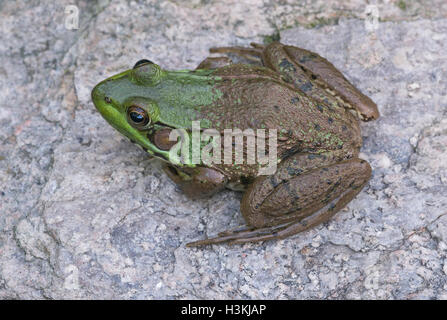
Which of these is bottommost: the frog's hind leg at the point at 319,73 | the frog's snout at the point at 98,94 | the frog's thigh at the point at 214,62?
the frog's snout at the point at 98,94

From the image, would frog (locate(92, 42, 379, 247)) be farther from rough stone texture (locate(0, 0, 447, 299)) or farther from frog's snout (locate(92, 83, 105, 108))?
rough stone texture (locate(0, 0, 447, 299))

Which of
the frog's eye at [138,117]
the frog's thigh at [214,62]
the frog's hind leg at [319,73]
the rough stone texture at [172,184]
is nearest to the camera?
the rough stone texture at [172,184]

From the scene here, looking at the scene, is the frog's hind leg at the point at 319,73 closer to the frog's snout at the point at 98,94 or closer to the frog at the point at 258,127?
the frog at the point at 258,127

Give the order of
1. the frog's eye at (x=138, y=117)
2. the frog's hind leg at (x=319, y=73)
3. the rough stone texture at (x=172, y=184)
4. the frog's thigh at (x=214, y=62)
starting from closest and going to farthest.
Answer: the rough stone texture at (x=172, y=184) → the frog's eye at (x=138, y=117) → the frog's hind leg at (x=319, y=73) → the frog's thigh at (x=214, y=62)

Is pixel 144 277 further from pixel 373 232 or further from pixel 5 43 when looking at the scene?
pixel 5 43

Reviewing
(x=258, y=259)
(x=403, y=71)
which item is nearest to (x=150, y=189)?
(x=258, y=259)

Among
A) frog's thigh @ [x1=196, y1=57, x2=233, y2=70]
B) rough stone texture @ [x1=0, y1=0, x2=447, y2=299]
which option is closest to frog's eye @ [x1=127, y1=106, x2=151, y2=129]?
rough stone texture @ [x1=0, y1=0, x2=447, y2=299]

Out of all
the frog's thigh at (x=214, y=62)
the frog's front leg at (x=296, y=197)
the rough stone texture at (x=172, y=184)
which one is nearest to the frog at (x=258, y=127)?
the frog's front leg at (x=296, y=197)
